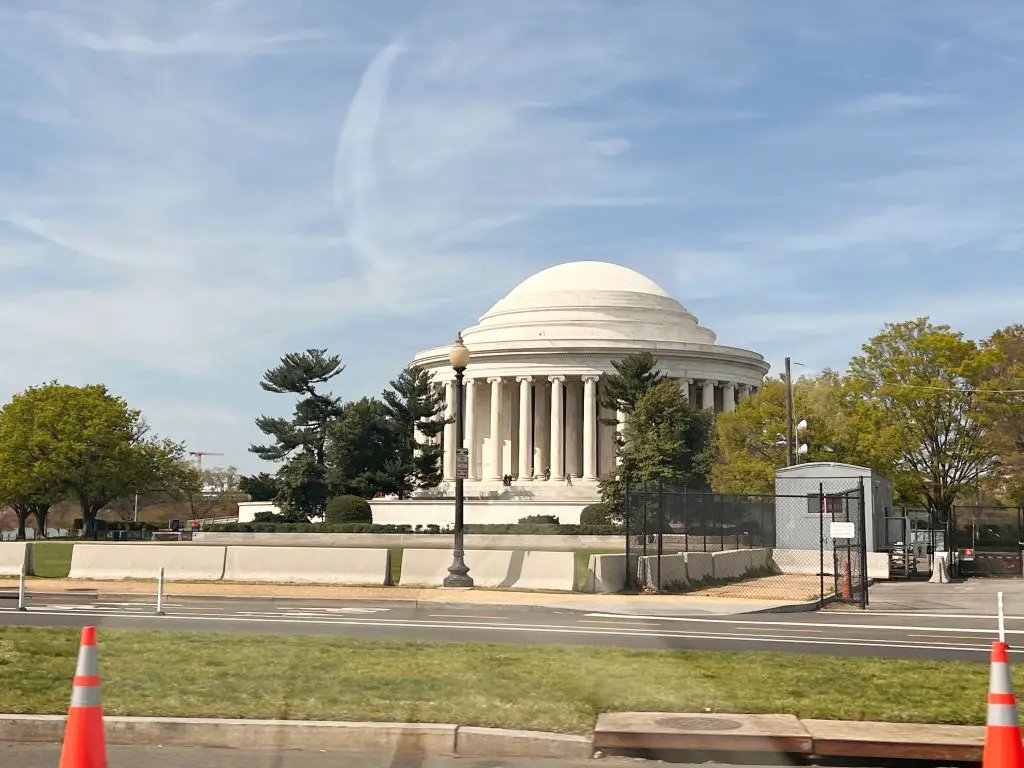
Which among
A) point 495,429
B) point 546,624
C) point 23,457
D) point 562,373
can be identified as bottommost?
point 546,624

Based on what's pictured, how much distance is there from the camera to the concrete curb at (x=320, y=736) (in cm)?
915

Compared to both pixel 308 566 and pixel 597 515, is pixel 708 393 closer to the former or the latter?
pixel 597 515

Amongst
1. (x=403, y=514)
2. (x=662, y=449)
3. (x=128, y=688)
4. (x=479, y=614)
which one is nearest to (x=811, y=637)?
(x=479, y=614)

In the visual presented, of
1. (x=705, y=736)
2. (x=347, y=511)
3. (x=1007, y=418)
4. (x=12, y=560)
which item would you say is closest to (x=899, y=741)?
(x=705, y=736)

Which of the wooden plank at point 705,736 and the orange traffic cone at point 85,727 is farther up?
the orange traffic cone at point 85,727

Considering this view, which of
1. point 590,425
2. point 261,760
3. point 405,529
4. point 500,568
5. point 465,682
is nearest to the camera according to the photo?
point 261,760

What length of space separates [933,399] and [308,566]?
113 ft

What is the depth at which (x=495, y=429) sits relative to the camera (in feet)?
315

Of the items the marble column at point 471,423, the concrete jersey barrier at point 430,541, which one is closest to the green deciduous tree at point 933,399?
the concrete jersey barrier at point 430,541

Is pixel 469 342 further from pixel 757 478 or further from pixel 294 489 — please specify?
pixel 757 478

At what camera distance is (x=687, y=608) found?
79.8ft

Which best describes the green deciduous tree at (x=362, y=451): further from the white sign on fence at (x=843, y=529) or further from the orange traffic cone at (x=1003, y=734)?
the orange traffic cone at (x=1003, y=734)

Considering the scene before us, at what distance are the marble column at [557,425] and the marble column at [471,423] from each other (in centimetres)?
683

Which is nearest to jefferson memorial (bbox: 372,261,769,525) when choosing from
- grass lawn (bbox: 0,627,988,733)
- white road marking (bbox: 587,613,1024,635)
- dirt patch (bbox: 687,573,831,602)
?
dirt patch (bbox: 687,573,831,602)
